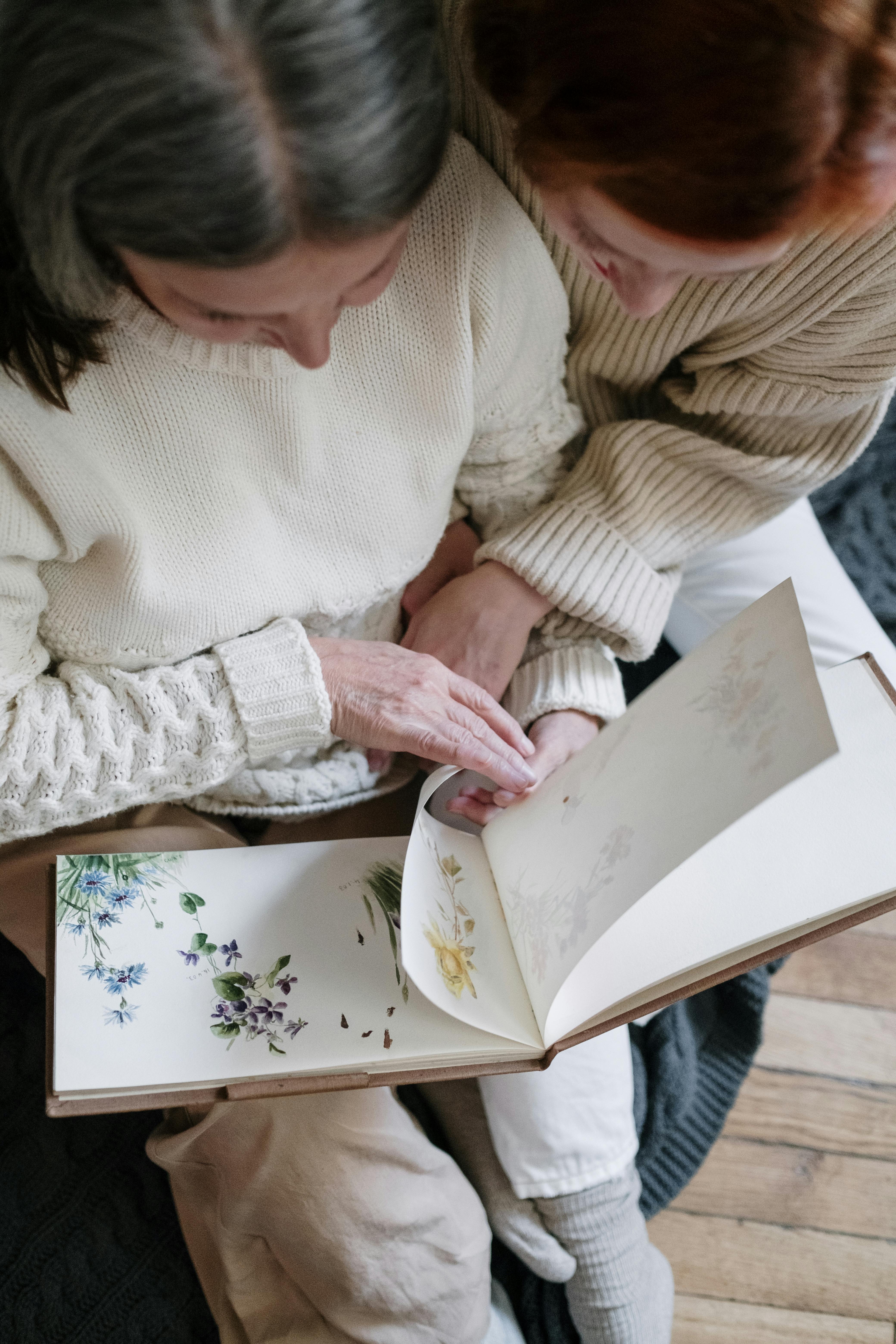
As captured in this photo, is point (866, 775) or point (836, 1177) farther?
point (836, 1177)

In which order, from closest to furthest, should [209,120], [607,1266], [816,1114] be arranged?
[209,120] → [607,1266] → [816,1114]

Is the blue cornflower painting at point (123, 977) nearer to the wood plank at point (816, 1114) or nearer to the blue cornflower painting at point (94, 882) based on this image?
the blue cornflower painting at point (94, 882)

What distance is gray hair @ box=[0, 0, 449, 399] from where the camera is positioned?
0.43 meters

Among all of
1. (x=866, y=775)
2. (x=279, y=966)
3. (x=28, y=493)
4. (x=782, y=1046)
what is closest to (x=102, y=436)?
(x=28, y=493)

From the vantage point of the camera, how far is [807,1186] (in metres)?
1.21

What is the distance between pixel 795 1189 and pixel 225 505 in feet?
3.57

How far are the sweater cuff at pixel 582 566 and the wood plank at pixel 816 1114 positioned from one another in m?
0.70

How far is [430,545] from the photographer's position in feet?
3.00

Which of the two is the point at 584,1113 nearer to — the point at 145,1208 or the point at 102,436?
the point at 145,1208

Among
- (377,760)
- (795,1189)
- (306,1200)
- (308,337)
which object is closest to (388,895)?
(377,760)

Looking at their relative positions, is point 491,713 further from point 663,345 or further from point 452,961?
point 663,345

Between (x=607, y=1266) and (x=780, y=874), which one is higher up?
(x=780, y=874)

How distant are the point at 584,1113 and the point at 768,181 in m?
0.89

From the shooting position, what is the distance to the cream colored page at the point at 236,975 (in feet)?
2.26
